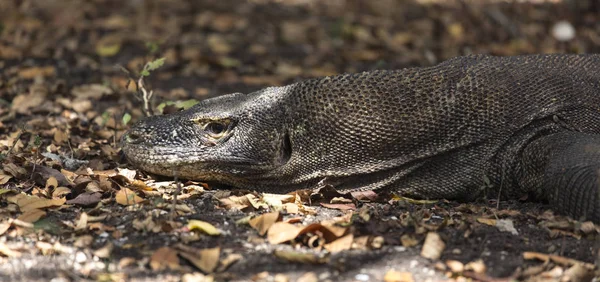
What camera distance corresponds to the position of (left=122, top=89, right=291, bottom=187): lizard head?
16.6 ft

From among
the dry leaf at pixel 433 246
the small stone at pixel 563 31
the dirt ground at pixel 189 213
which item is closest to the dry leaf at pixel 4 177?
the dirt ground at pixel 189 213

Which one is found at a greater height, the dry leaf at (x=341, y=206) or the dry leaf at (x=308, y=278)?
the dry leaf at (x=341, y=206)

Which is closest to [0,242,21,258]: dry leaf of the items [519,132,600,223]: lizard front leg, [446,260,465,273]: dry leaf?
[446,260,465,273]: dry leaf

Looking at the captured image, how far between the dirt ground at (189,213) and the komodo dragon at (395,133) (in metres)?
0.14

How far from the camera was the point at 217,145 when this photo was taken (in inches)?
200

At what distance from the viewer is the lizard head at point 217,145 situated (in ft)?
16.6

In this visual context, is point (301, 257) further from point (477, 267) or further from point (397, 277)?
point (477, 267)

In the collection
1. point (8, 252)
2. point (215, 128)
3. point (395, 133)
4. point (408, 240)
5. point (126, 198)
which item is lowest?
point (8, 252)

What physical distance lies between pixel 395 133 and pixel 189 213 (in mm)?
1296

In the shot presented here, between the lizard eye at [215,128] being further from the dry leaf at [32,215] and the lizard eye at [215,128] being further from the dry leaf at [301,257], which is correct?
the dry leaf at [301,257]

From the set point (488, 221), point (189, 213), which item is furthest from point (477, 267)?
point (189, 213)

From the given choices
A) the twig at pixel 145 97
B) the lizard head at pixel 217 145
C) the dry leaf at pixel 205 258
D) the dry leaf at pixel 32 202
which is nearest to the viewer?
the dry leaf at pixel 205 258

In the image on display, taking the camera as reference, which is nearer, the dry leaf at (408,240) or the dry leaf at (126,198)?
the dry leaf at (408,240)

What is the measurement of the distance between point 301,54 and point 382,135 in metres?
4.53
